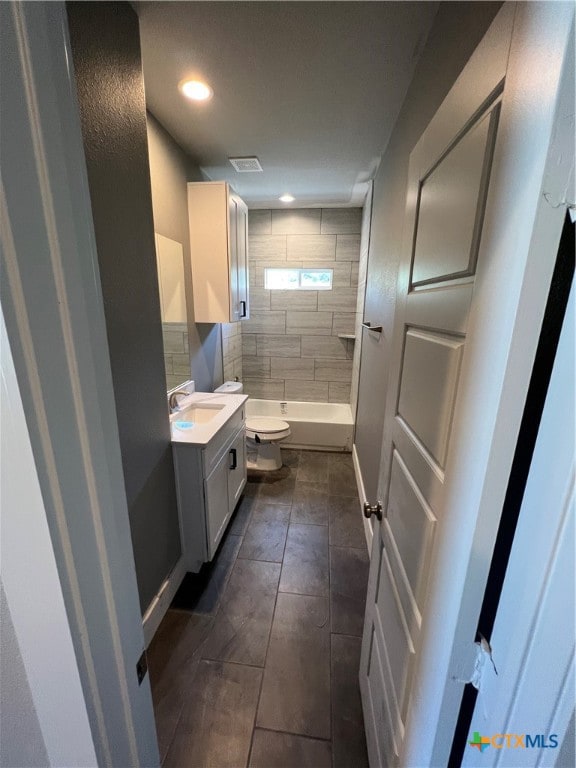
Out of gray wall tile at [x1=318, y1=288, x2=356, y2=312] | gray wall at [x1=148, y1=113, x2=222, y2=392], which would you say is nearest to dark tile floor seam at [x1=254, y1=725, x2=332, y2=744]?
gray wall at [x1=148, y1=113, x2=222, y2=392]

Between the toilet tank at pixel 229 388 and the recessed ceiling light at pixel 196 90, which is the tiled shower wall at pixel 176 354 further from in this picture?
the recessed ceiling light at pixel 196 90

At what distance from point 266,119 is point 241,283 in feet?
3.89

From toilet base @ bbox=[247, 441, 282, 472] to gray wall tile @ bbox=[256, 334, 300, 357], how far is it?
1333mm

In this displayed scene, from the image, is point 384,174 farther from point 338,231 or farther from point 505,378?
point 505,378

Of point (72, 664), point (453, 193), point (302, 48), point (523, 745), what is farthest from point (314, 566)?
point (302, 48)

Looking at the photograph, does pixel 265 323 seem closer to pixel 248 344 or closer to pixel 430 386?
pixel 248 344

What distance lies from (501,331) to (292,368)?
357cm

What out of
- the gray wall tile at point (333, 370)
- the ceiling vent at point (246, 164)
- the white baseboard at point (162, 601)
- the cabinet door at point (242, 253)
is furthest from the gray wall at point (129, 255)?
the gray wall tile at point (333, 370)

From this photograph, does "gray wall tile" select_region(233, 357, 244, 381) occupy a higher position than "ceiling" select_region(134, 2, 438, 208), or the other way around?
"ceiling" select_region(134, 2, 438, 208)

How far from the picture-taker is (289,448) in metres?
3.59

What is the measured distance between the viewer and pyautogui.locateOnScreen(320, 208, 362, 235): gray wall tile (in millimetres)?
3488

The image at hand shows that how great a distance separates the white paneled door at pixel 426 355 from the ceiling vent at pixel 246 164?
1.87 m

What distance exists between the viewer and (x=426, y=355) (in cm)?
75

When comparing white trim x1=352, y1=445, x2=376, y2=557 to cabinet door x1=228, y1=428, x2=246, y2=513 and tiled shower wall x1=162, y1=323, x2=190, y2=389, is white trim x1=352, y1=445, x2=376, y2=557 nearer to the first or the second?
cabinet door x1=228, y1=428, x2=246, y2=513
